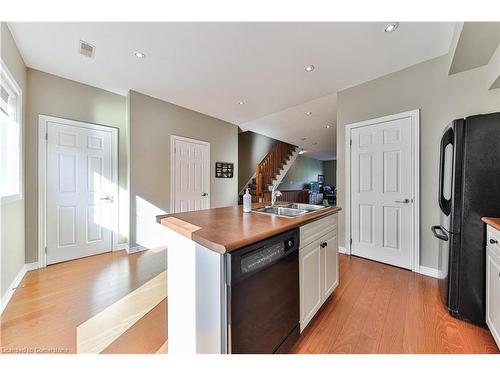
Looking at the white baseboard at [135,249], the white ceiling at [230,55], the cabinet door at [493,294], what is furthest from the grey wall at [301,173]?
the cabinet door at [493,294]

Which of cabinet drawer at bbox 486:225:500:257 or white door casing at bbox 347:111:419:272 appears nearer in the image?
cabinet drawer at bbox 486:225:500:257

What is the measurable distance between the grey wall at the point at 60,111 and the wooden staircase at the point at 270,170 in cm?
392

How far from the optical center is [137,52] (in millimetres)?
2311

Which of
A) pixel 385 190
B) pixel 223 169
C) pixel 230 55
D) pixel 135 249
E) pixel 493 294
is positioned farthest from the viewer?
pixel 223 169

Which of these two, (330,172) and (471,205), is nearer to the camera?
(471,205)

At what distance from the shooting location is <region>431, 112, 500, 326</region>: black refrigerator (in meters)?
1.55

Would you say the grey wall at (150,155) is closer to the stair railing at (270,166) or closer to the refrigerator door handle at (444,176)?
the stair railing at (270,166)

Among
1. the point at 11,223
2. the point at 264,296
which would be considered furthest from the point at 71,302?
the point at 264,296

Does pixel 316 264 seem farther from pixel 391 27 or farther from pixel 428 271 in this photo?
pixel 391 27

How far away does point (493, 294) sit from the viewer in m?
1.39

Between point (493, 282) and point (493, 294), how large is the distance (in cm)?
8

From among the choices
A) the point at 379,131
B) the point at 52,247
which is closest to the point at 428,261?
the point at 379,131

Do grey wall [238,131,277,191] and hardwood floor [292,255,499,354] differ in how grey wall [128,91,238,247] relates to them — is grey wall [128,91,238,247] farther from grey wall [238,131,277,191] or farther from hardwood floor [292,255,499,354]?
grey wall [238,131,277,191]

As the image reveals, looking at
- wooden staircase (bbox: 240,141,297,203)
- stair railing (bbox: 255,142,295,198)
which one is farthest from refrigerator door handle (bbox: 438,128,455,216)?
stair railing (bbox: 255,142,295,198)
